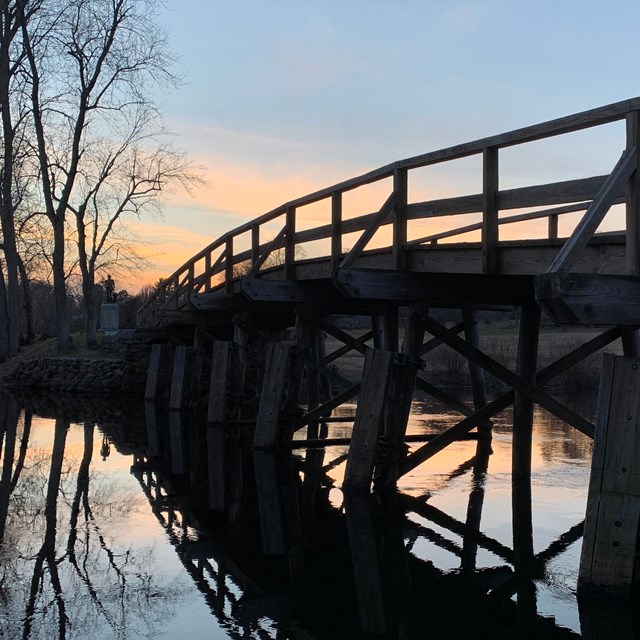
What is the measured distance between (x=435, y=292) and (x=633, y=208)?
11.6ft

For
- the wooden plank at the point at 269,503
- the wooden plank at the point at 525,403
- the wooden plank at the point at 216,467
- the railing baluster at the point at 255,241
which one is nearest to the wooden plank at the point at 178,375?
the wooden plank at the point at 216,467

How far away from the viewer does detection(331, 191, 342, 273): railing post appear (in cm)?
1141

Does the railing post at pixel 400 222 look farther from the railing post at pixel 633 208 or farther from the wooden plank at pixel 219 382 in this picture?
the wooden plank at pixel 219 382

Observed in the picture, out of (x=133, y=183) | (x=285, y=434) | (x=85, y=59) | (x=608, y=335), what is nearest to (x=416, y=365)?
(x=608, y=335)

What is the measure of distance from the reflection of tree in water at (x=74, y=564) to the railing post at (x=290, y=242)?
3.69 metres

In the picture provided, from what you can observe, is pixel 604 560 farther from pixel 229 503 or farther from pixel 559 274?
pixel 229 503

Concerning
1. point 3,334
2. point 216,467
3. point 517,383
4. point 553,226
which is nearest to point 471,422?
point 517,383

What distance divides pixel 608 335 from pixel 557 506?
5.72 ft

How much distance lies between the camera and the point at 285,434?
13406 mm

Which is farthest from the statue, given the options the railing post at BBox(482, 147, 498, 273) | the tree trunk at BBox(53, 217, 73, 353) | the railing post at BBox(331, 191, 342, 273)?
the railing post at BBox(482, 147, 498, 273)

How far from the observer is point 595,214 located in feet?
20.5

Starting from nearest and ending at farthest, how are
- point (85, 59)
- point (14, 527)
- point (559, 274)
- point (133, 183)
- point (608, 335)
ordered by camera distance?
point (559, 274) < point (14, 527) < point (608, 335) < point (85, 59) < point (133, 183)

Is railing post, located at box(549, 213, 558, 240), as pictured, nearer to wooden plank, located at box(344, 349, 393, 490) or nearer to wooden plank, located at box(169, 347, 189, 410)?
wooden plank, located at box(344, 349, 393, 490)

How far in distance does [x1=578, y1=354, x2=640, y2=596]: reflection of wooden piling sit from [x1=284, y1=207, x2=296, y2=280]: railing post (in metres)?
7.60
